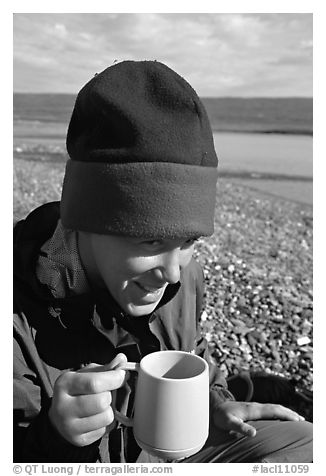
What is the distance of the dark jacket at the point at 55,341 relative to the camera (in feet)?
4.74

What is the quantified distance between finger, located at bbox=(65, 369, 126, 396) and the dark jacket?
0.16 meters

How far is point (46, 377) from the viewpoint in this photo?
1525mm

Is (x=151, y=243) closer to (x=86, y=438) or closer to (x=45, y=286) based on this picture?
(x=45, y=286)

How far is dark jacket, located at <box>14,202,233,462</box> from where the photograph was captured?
144cm

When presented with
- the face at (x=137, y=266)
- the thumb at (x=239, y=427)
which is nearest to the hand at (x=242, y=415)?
the thumb at (x=239, y=427)

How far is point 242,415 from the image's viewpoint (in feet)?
5.90

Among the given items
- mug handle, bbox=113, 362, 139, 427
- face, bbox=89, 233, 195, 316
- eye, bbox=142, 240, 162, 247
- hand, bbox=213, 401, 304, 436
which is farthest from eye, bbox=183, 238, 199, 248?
hand, bbox=213, 401, 304, 436

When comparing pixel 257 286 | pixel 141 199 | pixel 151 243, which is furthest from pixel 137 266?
pixel 257 286

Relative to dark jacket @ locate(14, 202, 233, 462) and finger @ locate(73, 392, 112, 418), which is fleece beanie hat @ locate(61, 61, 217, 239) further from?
finger @ locate(73, 392, 112, 418)

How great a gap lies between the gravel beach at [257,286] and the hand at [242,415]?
1154mm

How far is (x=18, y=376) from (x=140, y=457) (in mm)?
519

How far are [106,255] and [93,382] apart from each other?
0.38 metres
